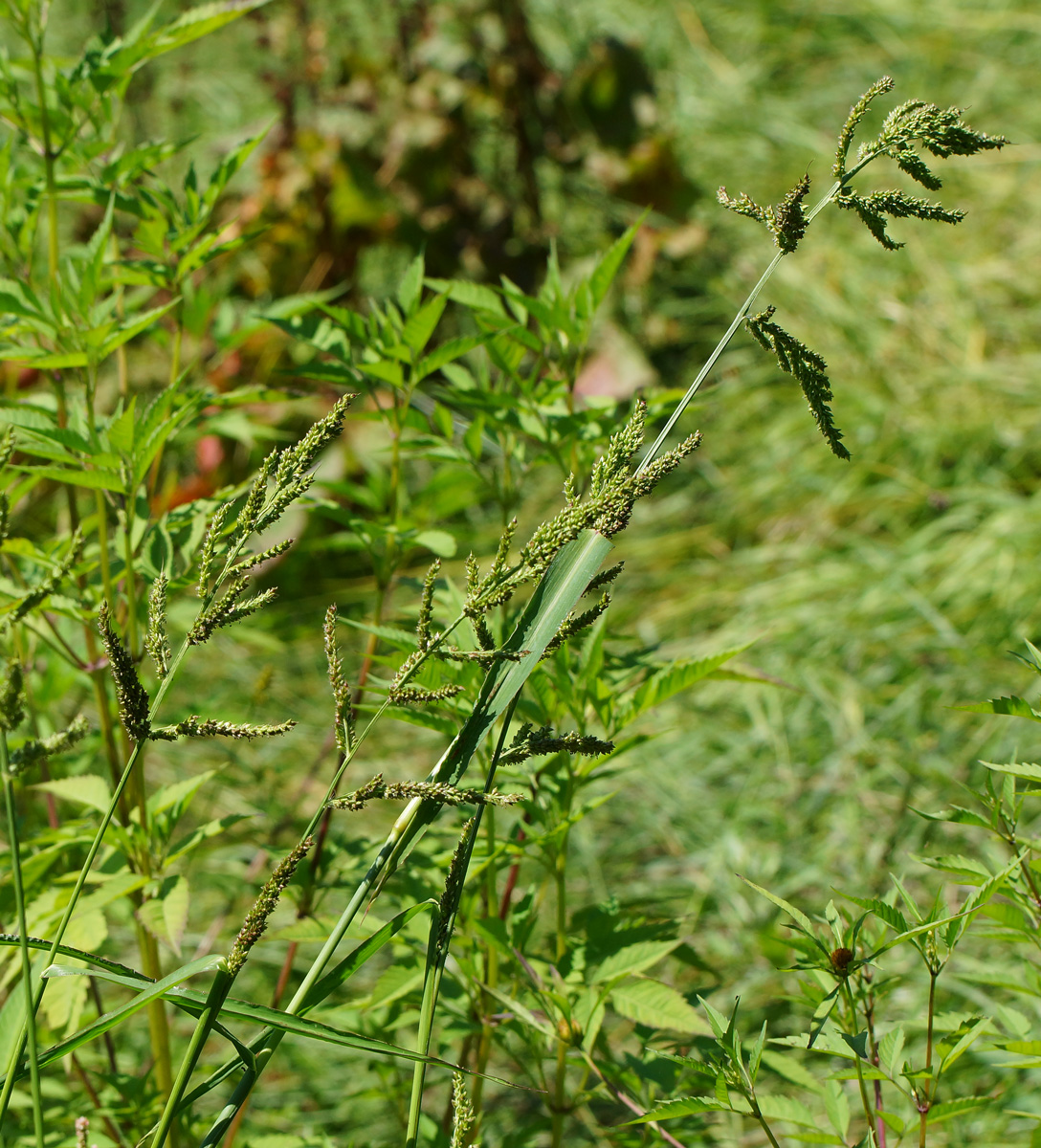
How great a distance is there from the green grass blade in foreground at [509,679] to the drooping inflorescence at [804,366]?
0.16 metres

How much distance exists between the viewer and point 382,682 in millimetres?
1001

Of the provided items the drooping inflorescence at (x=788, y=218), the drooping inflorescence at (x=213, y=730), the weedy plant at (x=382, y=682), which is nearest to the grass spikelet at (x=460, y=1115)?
the weedy plant at (x=382, y=682)

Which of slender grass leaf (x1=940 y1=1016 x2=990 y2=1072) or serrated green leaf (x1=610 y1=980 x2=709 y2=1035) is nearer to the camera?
slender grass leaf (x1=940 y1=1016 x2=990 y2=1072)

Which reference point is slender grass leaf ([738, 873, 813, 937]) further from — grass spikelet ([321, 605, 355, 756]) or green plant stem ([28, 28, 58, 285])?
green plant stem ([28, 28, 58, 285])

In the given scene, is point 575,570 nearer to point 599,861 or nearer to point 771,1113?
point 771,1113

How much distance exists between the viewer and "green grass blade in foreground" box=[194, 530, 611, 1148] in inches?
28.0

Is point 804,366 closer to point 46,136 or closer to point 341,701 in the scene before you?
point 341,701

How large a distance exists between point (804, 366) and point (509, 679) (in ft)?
0.92

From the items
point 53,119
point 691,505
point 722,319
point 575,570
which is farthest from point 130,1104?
point 722,319

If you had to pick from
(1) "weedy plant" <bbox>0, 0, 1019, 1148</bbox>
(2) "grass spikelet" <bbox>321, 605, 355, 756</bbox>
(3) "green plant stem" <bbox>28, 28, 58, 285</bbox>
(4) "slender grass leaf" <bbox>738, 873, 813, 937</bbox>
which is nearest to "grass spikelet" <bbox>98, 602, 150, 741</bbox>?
(1) "weedy plant" <bbox>0, 0, 1019, 1148</bbox>

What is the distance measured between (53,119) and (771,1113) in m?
1.21

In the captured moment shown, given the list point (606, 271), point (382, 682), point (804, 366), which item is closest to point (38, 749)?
point (382, 682)

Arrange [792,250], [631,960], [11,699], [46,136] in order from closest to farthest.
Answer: [11,699] < [792,250] < [631,960] < [46,136]

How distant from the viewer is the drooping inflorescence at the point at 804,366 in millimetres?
693
